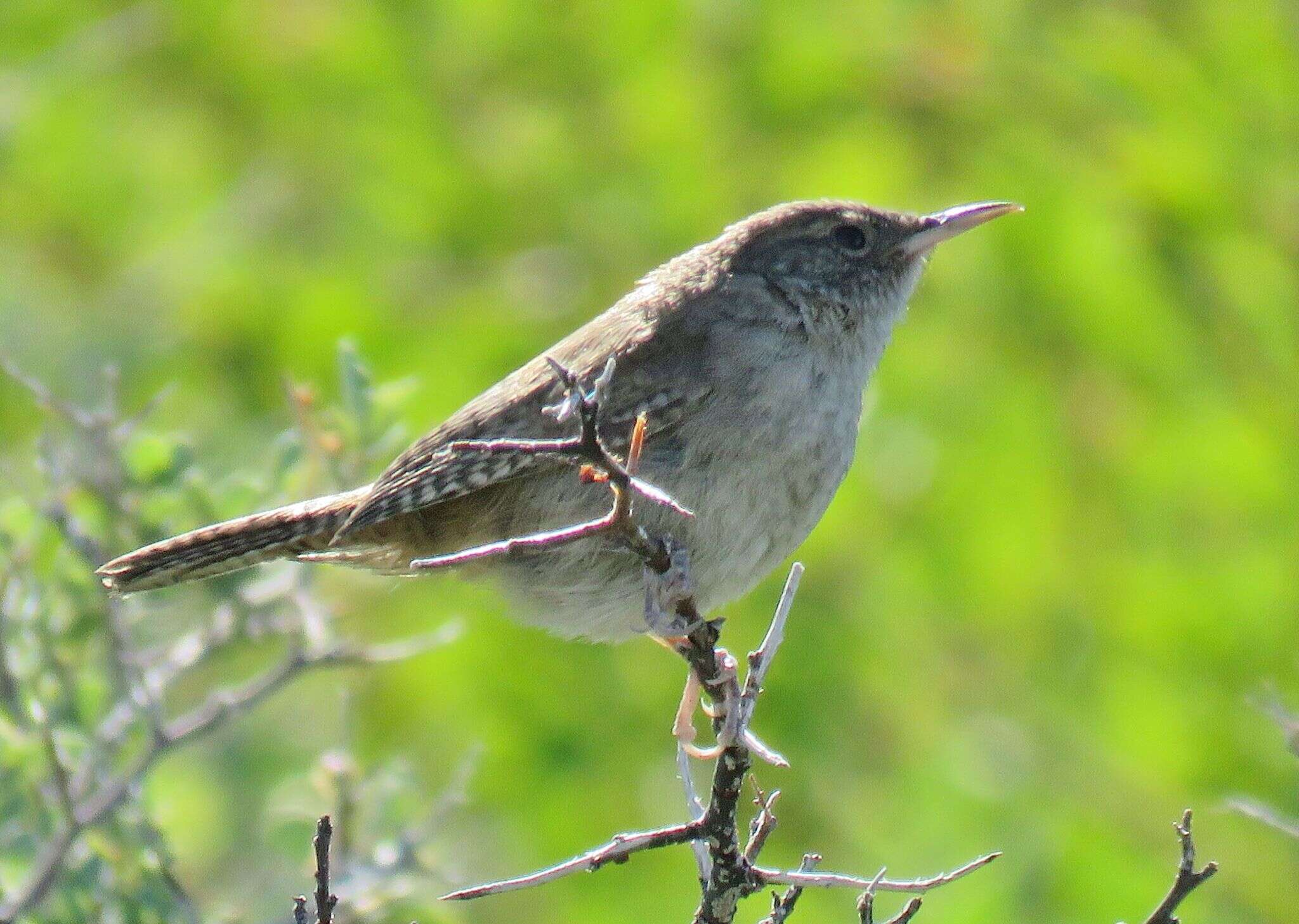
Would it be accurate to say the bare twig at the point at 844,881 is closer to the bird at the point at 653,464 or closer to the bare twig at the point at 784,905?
the bare twig at the point at 784,905

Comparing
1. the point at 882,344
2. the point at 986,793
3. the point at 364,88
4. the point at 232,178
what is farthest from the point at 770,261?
the point at 232,178

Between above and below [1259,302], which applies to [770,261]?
below

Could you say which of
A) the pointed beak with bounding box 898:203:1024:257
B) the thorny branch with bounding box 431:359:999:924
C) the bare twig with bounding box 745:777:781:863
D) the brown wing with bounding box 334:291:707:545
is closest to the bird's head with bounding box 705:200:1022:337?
the pointed beak with bounding box 898:203:1024:257

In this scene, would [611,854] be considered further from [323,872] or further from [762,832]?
[323,872]

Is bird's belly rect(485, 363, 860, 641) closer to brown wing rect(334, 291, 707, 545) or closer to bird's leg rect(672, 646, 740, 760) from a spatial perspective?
brown wing rect(334, 291, 707, 545)

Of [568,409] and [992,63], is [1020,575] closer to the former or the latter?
[992,63]

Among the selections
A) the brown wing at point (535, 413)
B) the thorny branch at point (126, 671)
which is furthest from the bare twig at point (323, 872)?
the brown wing at point (535, 413)
